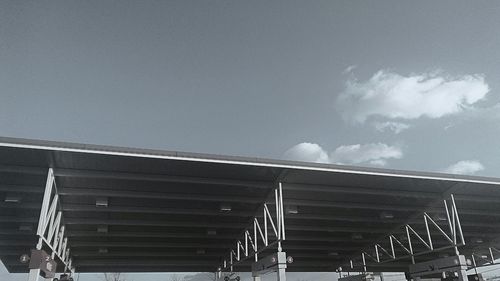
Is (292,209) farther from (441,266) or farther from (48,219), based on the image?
(48,219)

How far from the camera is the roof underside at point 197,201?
1600 centimetres

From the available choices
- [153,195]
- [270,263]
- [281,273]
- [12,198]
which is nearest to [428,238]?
[270,263]

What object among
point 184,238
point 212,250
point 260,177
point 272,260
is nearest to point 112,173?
point 260,177

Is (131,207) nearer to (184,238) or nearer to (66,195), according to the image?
(66,195)

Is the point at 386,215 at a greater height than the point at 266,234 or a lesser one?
greater

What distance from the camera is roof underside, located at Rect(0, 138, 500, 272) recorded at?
630 inches

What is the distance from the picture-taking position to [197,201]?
19.9 m

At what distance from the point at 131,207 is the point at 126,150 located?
20.5 ft

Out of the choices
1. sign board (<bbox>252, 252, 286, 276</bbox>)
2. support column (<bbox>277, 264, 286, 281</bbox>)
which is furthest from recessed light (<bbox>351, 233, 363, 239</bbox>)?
support column (<bbox>277, 264, 286, 281</bbox>)

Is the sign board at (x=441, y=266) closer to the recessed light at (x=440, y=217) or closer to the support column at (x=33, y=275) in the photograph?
the recessed light at (x=440, y=217)

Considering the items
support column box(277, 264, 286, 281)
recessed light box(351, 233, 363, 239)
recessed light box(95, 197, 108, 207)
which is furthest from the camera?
recessed light box(351, 233, 363, 239)

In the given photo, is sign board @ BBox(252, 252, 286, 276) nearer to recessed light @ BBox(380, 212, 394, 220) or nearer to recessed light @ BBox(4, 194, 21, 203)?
recessed light @ BBox(380, 212, 394, 220)

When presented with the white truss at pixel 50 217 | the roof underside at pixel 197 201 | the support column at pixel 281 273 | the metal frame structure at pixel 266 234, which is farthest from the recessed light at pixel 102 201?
the support column at pixel 281 273

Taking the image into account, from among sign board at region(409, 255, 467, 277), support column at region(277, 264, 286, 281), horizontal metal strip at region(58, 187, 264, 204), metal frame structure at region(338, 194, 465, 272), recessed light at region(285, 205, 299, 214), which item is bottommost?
support column at region(277, 264, 286, 281)
